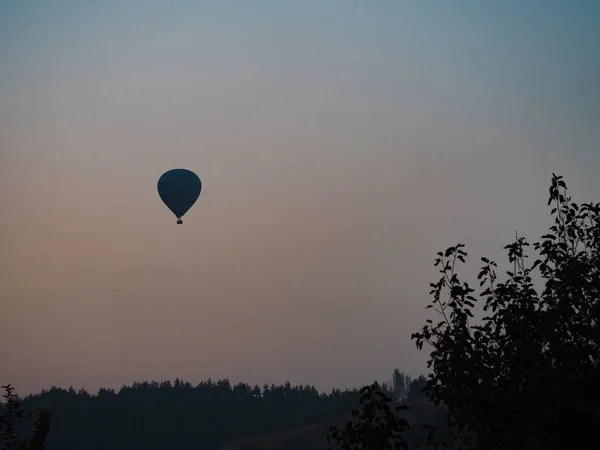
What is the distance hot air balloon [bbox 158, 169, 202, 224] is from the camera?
254ft

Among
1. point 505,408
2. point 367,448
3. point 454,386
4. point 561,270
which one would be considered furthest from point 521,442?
point 561,270

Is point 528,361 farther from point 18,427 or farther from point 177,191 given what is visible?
point 177,191

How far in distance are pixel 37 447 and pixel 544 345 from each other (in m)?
11.5

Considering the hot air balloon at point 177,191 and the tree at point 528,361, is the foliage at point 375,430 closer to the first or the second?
the tree at point 528,361

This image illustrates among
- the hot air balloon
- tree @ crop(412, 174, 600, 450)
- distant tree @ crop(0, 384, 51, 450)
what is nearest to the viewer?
tree @ crop(412, 174, 600, 450)

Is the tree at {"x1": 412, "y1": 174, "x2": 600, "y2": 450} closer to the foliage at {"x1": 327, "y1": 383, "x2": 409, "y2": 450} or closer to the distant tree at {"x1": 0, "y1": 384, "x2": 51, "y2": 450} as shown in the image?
the foliage at {"x1": 327, "y1": 383, "x2": 409, "y2": 450}

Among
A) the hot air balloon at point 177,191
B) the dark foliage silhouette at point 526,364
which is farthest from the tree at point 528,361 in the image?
the hot air balloon at point 177,191

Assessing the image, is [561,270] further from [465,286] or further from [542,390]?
[542,390]

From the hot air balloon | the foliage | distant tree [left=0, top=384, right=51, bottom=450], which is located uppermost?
the hot air balloon

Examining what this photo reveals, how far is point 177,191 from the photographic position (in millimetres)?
77562

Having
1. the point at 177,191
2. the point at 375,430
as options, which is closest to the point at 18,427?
the point at 375,430

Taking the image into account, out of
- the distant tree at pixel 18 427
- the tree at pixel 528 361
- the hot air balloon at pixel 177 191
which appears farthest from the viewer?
the hot air balloon at pixel 177 191

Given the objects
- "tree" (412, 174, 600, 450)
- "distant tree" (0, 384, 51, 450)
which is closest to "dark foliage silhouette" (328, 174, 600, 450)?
"tree" (412, 174, 600, 450)

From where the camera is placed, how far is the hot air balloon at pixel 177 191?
254ft
